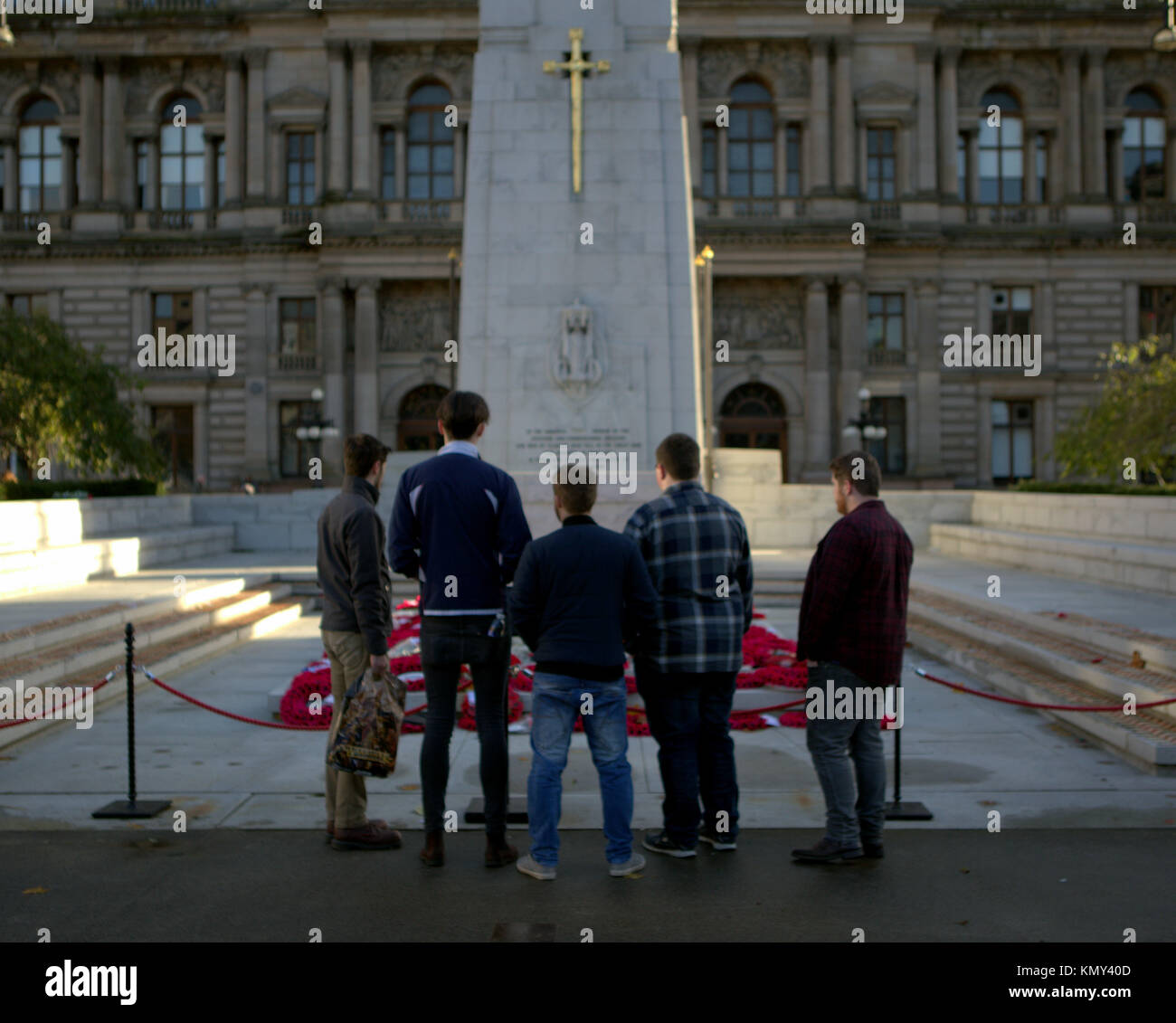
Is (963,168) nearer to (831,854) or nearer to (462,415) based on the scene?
(462,415)

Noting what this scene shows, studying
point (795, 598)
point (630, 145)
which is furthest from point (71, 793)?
point (795, 598)

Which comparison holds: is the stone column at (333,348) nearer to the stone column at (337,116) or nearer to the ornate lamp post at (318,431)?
the ornate lamp post at (318,431)

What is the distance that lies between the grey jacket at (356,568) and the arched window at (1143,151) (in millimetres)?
A: 51447

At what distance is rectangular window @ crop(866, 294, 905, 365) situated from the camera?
162 feet

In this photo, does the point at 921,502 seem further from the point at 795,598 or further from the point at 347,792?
the point at 347,792

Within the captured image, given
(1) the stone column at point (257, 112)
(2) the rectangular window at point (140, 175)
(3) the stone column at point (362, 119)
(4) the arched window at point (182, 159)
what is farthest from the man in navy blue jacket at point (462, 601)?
(2) the rectangular window at point (140, 175)

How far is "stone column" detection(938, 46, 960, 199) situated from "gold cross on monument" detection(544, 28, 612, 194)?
38274mm

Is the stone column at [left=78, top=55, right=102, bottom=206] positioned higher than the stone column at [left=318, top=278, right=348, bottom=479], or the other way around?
the stone column at [left=78, top=55, right=102, bottom=206]

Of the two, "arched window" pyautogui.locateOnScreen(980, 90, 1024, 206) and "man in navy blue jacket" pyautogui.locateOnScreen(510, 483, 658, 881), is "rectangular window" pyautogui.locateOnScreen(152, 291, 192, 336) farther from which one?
"man in navy blue jacket" pyautogui.locateOnScreen(510, 483, 658, 881)

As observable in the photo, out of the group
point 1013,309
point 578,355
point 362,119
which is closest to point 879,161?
point 1013,309

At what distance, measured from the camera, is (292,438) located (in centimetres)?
4966

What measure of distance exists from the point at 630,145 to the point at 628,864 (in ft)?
36.3

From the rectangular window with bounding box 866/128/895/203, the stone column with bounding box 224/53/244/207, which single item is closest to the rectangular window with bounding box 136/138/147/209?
the stone column with bounding box 224/53/244/207

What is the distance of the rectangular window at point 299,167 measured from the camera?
50375 mm
